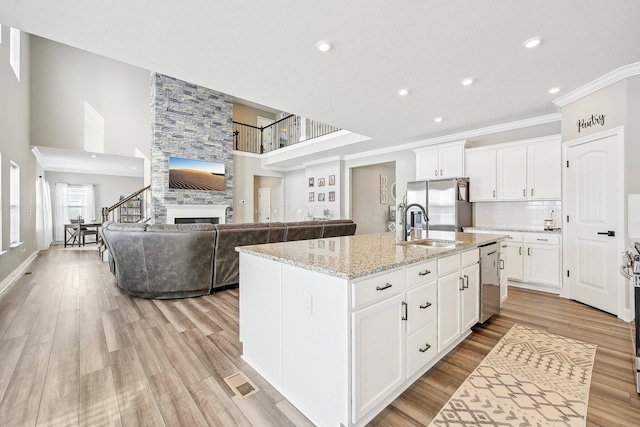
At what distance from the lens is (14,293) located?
379 centimetres

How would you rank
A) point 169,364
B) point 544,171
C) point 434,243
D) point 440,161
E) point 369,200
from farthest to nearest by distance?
point 369,200 → point 440,161 → point 544,171 → point 434,243 → point 169,364

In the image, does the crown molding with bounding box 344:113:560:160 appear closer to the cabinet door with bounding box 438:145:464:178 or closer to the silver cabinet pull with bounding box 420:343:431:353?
the cabinet door with bounding box 438:145:464:178

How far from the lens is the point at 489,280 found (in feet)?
9.19

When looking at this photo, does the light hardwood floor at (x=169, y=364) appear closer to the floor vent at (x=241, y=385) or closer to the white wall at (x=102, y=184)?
the floor vent at (x=241, y=385)

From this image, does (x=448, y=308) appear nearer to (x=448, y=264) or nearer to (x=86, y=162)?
(x=448, y=264)

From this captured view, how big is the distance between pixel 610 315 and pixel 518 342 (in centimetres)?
166

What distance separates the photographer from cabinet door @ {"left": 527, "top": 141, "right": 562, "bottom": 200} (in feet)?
13.2

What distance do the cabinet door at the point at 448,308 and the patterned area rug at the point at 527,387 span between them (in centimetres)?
27

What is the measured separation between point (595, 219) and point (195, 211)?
8089 millimetres

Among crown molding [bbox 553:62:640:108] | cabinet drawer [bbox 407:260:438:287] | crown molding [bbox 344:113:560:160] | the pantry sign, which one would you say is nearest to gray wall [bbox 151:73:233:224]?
crown molding [bbox 344:113:560:160]

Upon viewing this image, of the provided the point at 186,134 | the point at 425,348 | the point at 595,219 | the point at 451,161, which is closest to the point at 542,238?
the point at 595,219

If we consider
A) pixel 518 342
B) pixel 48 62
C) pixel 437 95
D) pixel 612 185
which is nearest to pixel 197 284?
pixel 518 342

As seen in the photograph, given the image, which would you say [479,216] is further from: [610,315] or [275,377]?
[275,377]

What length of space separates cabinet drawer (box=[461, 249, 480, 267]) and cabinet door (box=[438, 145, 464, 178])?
115 inches
